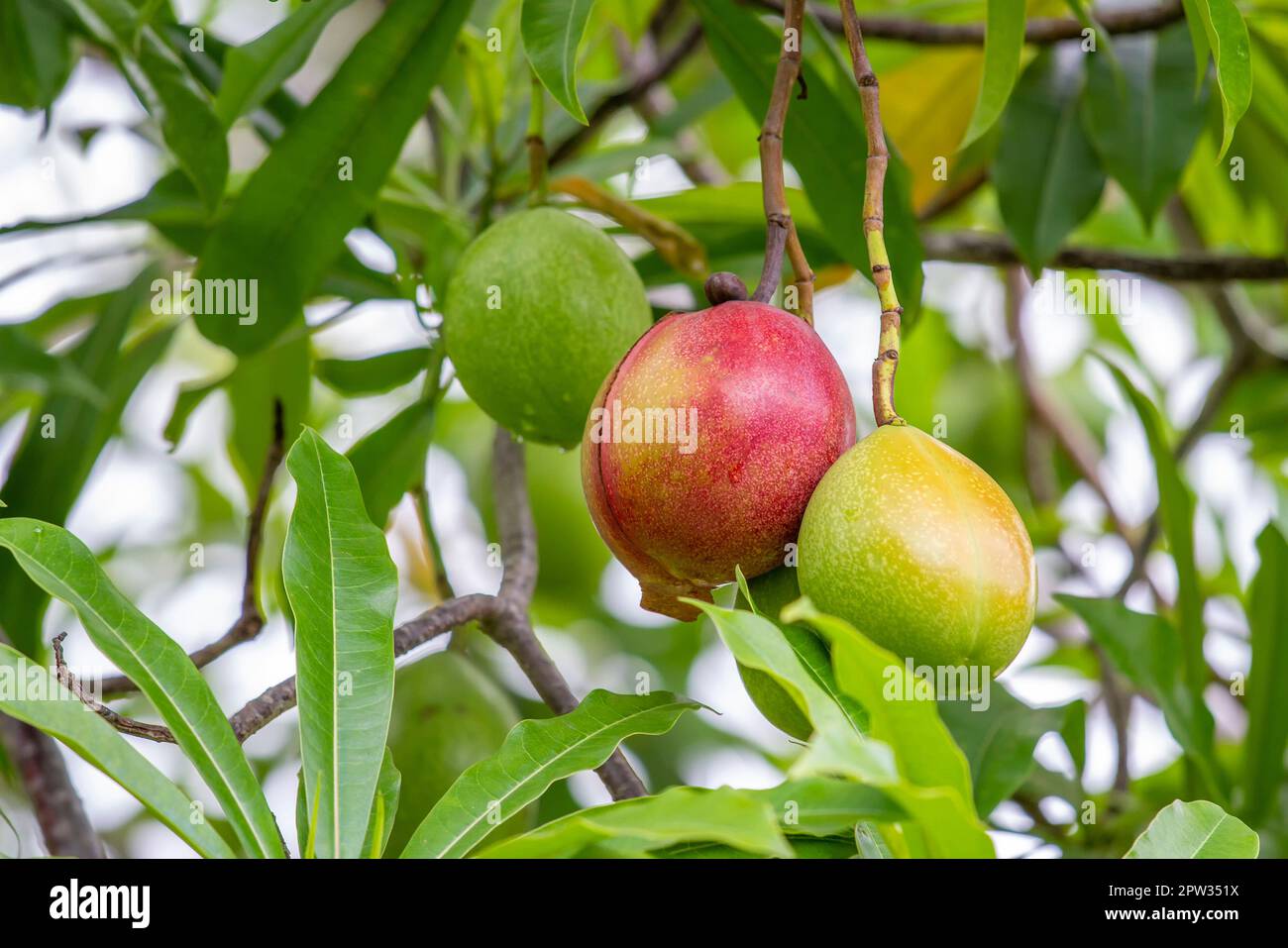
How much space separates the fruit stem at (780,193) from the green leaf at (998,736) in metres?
0.52

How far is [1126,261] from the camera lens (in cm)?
158

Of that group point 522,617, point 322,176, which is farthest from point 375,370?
point 522,617

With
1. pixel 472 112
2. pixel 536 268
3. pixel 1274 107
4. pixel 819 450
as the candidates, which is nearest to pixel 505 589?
pixel 536 268

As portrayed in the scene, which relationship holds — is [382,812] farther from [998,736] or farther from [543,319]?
[998,736]

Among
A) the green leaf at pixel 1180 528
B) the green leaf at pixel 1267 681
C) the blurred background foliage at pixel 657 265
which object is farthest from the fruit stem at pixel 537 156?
the green leaf at pixel 1267 681

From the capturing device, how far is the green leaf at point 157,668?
77 cm

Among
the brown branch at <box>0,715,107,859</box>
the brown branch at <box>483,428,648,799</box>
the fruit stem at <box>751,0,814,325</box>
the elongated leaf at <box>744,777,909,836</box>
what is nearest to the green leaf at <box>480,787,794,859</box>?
the elongated leaf at <box>744,777,909,836</box>

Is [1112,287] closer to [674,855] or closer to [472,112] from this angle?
[472,112]

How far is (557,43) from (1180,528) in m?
0.93

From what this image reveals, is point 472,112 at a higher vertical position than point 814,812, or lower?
higher

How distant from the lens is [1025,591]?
750mm

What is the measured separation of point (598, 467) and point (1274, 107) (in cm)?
124

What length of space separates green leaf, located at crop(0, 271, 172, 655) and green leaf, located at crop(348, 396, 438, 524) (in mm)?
298

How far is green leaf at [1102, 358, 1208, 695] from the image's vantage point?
1433mm
